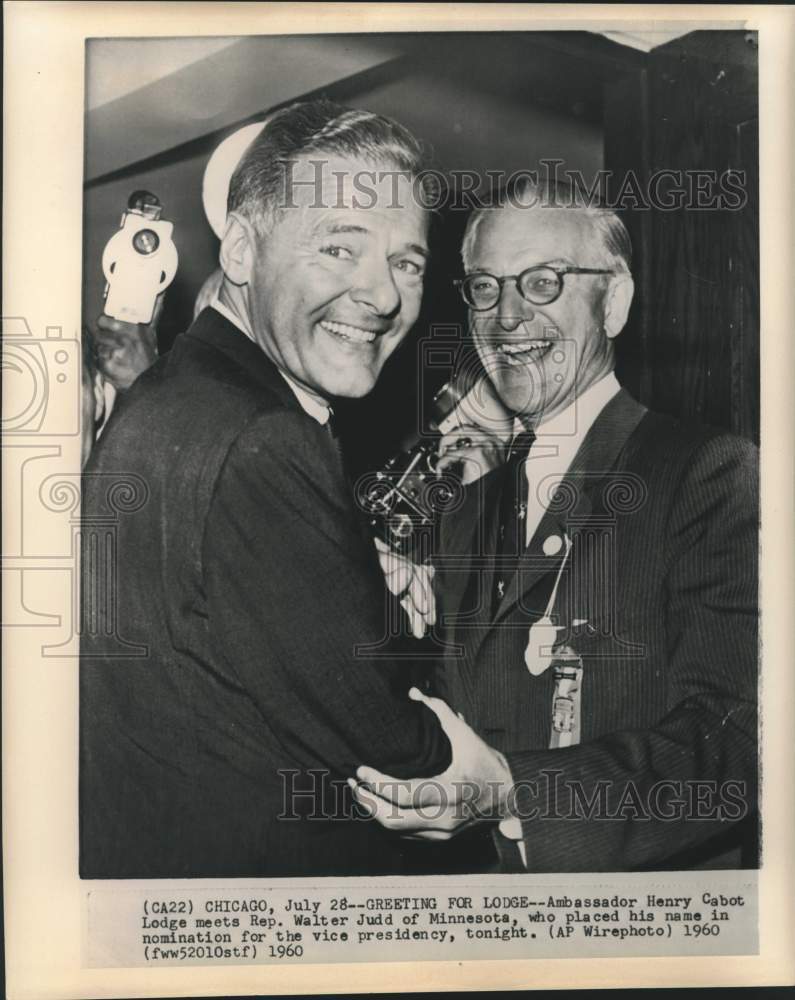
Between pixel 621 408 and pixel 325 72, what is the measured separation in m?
0.57

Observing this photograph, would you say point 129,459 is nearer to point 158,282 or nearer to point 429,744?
point 158,282

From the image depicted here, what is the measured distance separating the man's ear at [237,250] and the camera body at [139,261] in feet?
0.22

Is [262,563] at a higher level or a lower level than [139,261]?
lower

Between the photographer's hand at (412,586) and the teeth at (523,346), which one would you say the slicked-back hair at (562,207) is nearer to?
the teeth at (523,346)

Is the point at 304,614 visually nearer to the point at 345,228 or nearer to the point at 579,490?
the point at 579,490

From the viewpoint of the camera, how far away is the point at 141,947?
1183 millimetres

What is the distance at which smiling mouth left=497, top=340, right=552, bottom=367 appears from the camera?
1.20m

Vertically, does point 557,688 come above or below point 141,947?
above

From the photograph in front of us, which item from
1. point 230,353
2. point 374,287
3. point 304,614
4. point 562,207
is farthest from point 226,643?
point 562,207

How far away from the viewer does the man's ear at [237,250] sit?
1.18 metres

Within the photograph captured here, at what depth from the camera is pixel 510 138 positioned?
3.92 ft

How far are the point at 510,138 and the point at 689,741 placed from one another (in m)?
0.80

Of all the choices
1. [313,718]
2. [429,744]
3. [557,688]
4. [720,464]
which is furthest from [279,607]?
[720,464]

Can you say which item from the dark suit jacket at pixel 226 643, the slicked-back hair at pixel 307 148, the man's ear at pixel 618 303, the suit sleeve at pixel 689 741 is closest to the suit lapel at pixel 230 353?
the dark suit jacket at pixel 226 643
